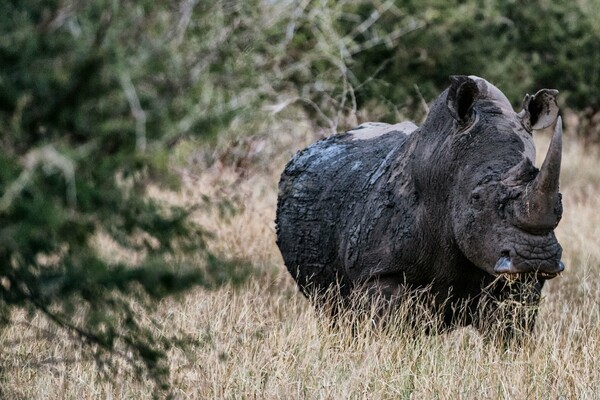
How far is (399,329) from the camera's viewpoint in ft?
18.6

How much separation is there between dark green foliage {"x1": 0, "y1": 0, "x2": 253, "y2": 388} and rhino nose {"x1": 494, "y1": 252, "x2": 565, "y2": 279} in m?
1.82

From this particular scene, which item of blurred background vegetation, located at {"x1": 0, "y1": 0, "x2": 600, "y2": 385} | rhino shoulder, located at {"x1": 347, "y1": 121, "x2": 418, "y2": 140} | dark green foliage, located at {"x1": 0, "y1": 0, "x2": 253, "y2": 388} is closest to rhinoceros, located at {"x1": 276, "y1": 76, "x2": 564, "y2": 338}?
rhino shoulder, located at {"x1": 347, "y1": 121, "x2": 418, "y2": 140}

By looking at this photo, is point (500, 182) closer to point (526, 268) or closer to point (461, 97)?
point (526, 268)

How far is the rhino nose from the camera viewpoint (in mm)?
4914

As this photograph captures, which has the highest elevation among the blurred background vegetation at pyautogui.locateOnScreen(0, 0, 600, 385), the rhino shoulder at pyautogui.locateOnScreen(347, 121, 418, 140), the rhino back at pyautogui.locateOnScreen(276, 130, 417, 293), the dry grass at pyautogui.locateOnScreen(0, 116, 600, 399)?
the blurred background vegetation at pyautogui.locateOnScreen(0, 0, 600, 385)

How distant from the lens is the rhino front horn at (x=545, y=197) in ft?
16.0

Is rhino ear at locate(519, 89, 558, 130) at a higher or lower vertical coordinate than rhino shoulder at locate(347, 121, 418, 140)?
higher

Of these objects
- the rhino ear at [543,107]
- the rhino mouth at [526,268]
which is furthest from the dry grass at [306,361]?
the rhino ear at [543,107]

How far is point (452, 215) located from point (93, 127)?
2568mm

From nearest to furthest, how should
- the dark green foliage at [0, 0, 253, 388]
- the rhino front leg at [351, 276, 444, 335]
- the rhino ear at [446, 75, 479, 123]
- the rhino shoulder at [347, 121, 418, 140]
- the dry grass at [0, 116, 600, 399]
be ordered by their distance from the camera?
the dark green foliage at [0, 0, 253, 388] → the dry grass at [0, 116, 600, 399] → the rhino ear at [446, 75, 479, 123] → the rhino front leg at [351, 276, 444, 335] → the rhino shoulder at [347, 121, 418, 140]

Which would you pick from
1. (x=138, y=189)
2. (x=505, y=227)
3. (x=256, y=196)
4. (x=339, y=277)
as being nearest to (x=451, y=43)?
(x=256, y=196)

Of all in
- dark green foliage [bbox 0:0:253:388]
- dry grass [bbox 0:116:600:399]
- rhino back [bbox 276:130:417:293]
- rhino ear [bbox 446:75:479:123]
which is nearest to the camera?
dark green foliage [bbox 0:0:253:388]

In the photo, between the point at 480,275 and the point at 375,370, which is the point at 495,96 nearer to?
the point at 480,275

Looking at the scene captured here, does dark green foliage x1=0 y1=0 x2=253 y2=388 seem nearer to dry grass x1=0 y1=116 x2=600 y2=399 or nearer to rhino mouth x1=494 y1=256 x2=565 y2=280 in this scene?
dry grass x1=0 y1=116 x2=600 y2=399
